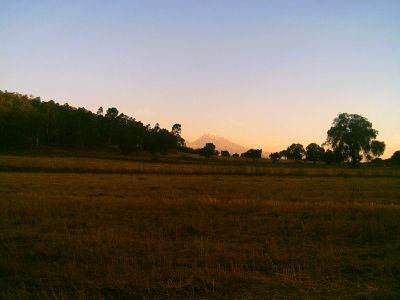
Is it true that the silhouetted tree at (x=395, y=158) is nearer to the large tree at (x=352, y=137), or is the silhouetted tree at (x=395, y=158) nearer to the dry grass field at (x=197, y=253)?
the large tree at (x=352, y=137)

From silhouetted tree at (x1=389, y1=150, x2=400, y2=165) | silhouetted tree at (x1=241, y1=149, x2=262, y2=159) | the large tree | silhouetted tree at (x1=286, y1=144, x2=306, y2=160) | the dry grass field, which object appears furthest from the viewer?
silhouetted tree at (x1=286, y1=144, x2=306, y2=160)

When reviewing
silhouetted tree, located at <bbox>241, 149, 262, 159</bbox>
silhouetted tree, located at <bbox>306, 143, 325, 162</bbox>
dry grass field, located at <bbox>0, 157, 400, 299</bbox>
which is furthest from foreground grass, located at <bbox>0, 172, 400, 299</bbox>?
silhouetted tree, located at <bbox>306, 143, 325, 162</bbox>

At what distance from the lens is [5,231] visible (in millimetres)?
13422

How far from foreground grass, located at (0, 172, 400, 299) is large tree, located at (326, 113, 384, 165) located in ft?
308

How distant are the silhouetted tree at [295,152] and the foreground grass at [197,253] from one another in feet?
494

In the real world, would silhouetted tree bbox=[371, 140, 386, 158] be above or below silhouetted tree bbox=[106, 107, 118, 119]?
below

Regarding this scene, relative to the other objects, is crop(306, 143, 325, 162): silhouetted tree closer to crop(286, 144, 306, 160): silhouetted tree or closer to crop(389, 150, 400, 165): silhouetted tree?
crop(286, 144, 306, 160): silhouetted tree

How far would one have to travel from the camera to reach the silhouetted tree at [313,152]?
496 feet

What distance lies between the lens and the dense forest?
350 ft

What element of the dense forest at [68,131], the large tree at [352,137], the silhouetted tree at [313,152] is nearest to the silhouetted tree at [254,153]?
the silhouetted tree at [313,152]

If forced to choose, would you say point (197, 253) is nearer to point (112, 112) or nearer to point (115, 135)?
point (115, 135)

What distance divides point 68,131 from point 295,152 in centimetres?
9272

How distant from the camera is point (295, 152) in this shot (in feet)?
548

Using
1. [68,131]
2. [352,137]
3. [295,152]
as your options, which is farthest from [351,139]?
[68,131]
